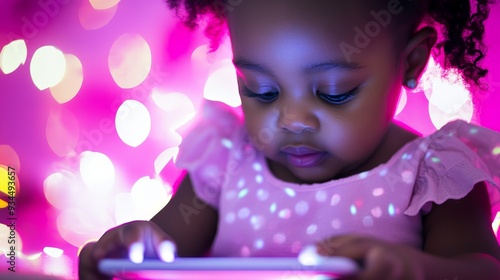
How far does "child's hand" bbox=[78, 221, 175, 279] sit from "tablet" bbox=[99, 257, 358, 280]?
0.08m

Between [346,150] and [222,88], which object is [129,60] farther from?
[346,150]

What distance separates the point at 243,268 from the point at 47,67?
2.76ft

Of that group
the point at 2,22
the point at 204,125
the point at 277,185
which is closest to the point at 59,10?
the point at 2,22

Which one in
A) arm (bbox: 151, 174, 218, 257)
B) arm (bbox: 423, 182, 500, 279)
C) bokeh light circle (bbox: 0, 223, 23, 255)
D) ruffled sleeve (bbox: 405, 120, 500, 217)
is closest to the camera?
arm (bbox: 423, 182, 500, 279)

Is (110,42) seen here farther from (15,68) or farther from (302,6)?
(302,6)

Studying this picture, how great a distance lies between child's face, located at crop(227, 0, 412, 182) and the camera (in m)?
0.90

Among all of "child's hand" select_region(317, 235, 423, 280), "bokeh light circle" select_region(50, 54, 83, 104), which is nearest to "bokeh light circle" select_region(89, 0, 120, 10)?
"bokeh light circle" select_region(50, 54, 83, 104)

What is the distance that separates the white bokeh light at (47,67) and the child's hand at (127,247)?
0.57 metres

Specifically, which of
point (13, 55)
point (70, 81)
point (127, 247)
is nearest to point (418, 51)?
point (127, 247)

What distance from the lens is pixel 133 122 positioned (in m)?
1.35

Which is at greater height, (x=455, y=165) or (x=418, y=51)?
(x=418, y=51)

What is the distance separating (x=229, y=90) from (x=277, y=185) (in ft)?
1.05

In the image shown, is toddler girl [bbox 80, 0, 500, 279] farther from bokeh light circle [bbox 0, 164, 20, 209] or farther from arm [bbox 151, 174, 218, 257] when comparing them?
bokeh light circle [bbox 0, 164, 20, 209]

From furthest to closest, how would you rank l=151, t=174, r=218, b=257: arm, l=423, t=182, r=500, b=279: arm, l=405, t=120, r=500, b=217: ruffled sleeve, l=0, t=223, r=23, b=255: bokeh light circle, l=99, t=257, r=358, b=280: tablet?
l=0, t=223, r=23, b=255: bokeh light circle, l=151, t=174, r=218, b=257: arm, l=405, t=120, r=500, b=217: ruffled sleeve, l=423, t=182, r=500, b=279: arm, l=99, t=257, r=358, b=280: tablet
